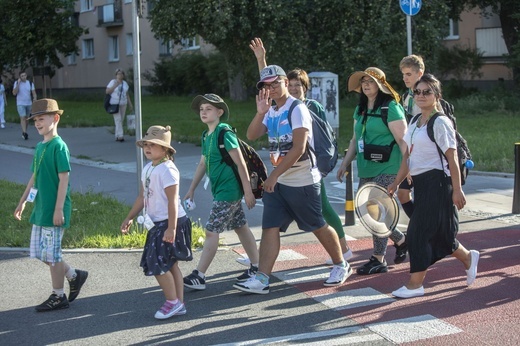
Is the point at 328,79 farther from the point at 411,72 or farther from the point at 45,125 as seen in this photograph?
the point at 45,125

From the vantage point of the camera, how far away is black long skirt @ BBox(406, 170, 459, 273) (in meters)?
6.67

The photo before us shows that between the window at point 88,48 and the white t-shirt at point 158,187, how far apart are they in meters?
51.7

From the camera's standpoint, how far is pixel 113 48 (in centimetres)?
5484

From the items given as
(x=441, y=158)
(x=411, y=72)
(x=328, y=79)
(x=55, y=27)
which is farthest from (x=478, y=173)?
(x=55, y=27)

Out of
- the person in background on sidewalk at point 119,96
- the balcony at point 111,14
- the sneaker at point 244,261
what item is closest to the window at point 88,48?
the balcony at point 111,14

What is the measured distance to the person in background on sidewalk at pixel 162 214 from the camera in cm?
629

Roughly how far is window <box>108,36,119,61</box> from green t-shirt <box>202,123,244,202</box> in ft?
160

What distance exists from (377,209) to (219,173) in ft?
4.47

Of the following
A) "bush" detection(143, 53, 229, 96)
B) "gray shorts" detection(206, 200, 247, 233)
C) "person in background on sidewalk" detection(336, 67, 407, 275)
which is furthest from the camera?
"bush" detection(143, 53, 229, 96)

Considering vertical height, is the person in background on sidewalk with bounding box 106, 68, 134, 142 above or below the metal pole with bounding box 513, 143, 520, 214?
above

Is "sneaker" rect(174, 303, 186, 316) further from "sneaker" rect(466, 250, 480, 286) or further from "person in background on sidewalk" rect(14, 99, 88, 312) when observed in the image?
"sneaker" rect(466, 250, 480, 286)


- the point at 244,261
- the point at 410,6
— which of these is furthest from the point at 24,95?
the point at 244,261

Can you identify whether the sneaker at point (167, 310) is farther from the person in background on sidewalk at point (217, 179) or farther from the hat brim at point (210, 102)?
the hat brim at point (210, 102)

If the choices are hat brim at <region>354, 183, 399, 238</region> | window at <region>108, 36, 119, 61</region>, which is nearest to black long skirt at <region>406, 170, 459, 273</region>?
hat brim at <region>354, 183, 399, 238</region>
